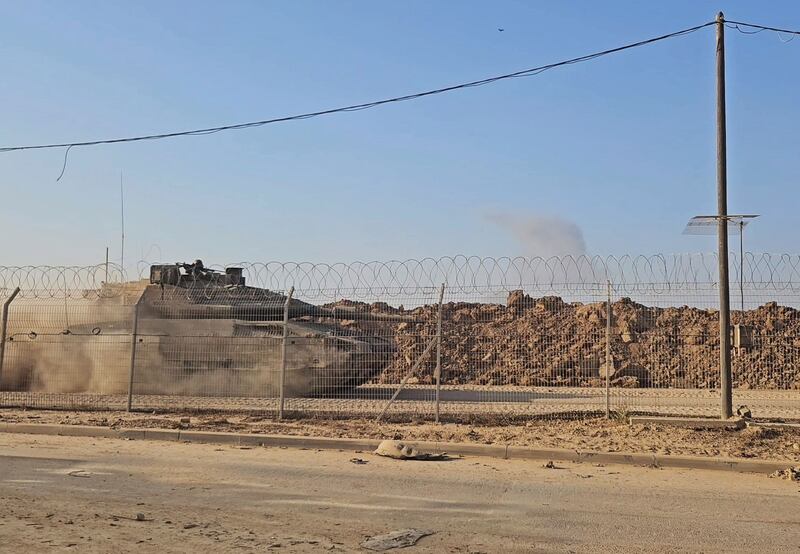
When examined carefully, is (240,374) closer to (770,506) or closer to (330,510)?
(330,510)

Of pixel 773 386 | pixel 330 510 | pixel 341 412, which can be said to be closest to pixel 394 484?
pixel 330 510

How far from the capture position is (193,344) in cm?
1559

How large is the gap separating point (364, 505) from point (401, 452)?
300 centimetres

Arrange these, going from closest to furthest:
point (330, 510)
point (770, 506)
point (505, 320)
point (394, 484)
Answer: point (330, 510)
point (770, 506)
point (394, 484)
point (505, 320)

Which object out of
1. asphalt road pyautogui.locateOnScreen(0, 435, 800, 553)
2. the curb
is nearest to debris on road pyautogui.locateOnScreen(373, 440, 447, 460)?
asphalt road pyautogui.locateOnScreen(0, 435, 800, 553)

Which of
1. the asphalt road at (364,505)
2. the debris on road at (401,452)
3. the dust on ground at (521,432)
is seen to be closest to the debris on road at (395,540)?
the asphalt road at (364,505)

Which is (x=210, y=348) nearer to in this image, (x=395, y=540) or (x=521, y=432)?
(x=521, y=432)

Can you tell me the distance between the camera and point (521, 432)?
38.3 feet

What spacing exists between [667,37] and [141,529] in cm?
1086

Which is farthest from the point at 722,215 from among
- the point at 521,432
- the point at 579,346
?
the point at 579,346

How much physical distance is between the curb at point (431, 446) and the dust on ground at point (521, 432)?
0.98 feet

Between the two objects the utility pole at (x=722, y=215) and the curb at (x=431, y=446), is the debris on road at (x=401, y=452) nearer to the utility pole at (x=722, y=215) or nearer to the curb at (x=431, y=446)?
the curb at (x=431, y=446)

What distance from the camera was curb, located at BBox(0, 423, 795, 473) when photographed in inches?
376

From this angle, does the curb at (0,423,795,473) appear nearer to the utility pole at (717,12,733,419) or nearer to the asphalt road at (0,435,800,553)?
the asphalt road at (0,435,800,553)
